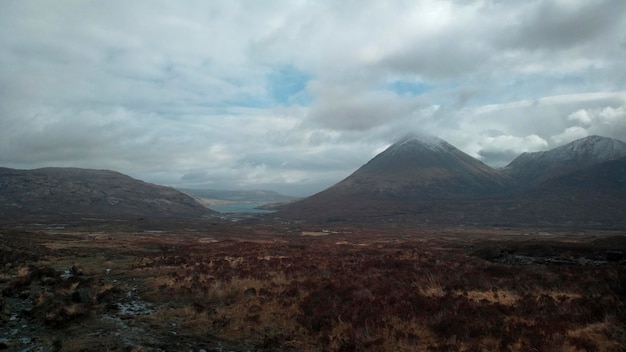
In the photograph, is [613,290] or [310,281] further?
[310,281]

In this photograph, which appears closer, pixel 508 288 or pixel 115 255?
pixel 508 288

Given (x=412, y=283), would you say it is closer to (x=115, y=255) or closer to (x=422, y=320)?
(x=422, y=320)

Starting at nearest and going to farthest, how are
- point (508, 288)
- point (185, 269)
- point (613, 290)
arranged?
1. point (613, 290)
2. point (508, 288)
3. point (185, 269)

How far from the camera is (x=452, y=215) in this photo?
181125mm

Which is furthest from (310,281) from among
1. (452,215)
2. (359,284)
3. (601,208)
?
(601,208)

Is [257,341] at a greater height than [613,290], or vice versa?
[613,290]

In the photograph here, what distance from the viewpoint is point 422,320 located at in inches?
525

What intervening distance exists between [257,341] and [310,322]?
2.15 metres

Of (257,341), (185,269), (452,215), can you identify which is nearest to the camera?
(257,341)

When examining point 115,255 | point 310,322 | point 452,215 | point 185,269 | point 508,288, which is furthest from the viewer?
point 452,215

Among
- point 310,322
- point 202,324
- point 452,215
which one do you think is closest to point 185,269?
point 202,324

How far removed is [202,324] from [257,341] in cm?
301

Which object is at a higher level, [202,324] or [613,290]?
[613,290]

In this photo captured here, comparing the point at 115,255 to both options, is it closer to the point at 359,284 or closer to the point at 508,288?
the point at 359,284
